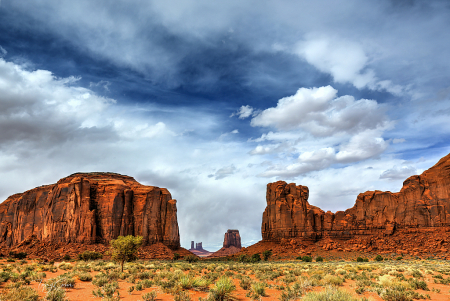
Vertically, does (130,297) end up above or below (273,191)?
below

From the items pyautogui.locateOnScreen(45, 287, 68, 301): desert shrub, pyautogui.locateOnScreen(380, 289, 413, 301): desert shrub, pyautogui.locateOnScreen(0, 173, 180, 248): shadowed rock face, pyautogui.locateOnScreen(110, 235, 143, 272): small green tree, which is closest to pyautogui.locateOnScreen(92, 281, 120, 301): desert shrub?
pyautogui.locateOnScreen(45, 287, 68, 301): desert shrub

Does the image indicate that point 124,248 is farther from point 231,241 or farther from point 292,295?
point 231,241

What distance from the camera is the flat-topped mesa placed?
178 meters

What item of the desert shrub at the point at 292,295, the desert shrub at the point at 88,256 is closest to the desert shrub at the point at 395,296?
the desert shrub at the point at 292,295

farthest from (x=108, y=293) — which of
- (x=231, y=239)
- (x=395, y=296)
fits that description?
(x=231, y=239)

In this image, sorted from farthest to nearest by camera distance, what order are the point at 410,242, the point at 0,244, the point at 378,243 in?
the point at 0,244 → the point at 378,243 → the point at 410,242

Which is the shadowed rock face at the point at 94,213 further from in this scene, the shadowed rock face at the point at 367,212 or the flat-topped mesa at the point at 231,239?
the flat-topped mesa at the point at 231,239

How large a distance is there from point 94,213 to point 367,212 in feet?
235

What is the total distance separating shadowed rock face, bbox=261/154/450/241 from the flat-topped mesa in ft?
317

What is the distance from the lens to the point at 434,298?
14.7 m

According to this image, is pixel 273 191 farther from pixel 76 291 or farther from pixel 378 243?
pixel 76 291

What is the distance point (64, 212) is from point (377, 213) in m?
80.8

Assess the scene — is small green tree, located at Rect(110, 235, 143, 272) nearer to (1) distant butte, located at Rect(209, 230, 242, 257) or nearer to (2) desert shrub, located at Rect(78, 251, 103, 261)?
(2) desert shrub, located at Rect(78, 251, 103, 261)

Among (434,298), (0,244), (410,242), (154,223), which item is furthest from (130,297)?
(0,244)
